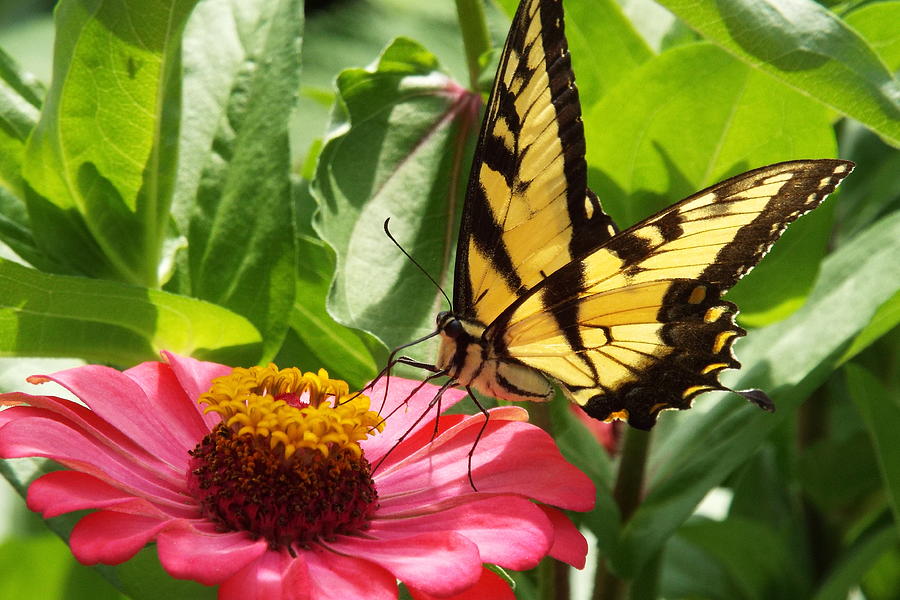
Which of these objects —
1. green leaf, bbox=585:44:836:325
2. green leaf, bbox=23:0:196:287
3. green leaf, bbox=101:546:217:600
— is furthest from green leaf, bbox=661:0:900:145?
green leaf, bbox=101:546:217:600

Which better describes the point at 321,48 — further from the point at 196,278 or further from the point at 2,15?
the point at 196,278

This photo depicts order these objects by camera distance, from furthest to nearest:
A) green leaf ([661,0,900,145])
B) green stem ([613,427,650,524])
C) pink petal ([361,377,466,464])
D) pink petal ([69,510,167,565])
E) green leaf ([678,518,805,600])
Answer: green leaf ([678,518,805,600]), green stem ([613,427,650,524]), pink petal ([361,377,466,464]), green leaf ([661,0,900,145]), pink petal ([69,510,167,565])

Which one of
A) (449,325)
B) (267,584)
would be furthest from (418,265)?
(267,584)

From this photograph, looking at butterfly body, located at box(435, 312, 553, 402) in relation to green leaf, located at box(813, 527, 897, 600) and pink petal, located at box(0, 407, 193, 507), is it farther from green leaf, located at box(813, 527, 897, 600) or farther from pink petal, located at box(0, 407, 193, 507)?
green leaf, located at box(813, 527, 897, 600)

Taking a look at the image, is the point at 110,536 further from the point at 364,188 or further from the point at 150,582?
the point at 364,188

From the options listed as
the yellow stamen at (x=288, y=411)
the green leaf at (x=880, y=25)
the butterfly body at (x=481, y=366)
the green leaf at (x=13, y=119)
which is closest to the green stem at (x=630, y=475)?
the butterfly body at (x=481, y=366)

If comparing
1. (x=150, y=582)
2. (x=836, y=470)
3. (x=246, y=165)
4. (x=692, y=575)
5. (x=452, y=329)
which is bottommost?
(x=692, y=575)

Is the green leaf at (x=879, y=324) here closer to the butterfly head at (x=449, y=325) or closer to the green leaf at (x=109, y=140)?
the butterfly head at (x=449, y=325)

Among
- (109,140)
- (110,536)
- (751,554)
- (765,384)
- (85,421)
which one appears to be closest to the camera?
(110,536)

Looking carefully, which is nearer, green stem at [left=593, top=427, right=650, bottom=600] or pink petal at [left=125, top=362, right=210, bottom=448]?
pink petal at [left=125, top=362, right=210, bottom=448]
